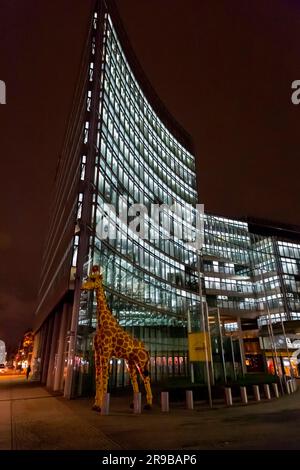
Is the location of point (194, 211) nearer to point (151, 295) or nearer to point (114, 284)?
point (151, 295)

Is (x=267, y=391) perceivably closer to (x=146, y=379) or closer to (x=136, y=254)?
(x=146, y=379)

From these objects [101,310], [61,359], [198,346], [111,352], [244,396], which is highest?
[101,310]

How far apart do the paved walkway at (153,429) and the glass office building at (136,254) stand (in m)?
6.21

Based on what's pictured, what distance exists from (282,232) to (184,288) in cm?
4419

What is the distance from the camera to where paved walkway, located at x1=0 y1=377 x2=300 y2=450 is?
7.77 m

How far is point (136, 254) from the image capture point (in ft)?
107

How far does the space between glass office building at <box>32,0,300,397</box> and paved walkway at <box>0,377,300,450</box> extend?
621 cm

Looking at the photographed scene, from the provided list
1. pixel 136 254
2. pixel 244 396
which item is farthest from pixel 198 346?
pixel 136 254

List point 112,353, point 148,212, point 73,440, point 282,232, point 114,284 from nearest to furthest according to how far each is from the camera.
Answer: point 73,440, point 112,353, point 114,284, point 148,212, point 282,232

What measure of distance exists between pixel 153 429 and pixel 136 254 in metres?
23.3

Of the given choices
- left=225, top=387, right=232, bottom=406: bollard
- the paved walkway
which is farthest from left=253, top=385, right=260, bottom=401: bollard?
the paved walkway

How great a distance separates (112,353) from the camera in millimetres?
14680

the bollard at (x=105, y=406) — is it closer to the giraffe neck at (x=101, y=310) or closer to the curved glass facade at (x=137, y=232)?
the giraffe neck at (x=101, y=310)
